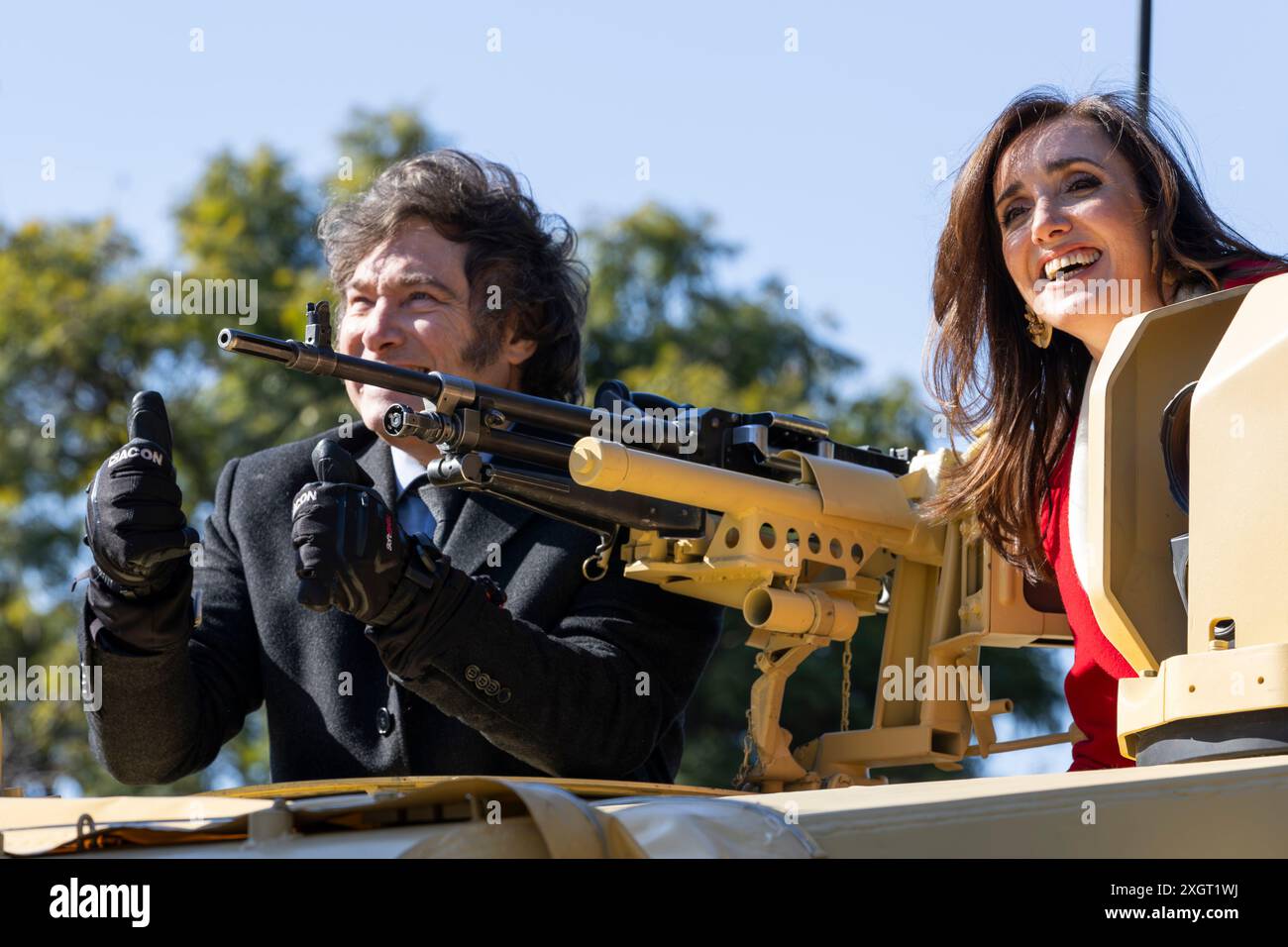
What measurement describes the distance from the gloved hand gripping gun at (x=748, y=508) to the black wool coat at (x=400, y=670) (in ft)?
0.55

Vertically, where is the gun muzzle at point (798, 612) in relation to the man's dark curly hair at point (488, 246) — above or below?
below

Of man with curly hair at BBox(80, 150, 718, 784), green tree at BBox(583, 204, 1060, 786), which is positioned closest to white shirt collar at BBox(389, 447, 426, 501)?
man with curly hair at BBox(80, 150, 718, 784)

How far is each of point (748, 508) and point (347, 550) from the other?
32.3 inches

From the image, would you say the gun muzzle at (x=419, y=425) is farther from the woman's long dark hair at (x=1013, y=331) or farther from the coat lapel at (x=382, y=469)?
the woman's long dark hair at (x=1013, y=331)

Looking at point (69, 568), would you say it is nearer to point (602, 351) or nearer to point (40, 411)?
point (40, 411)

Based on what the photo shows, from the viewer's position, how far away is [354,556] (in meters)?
3.14

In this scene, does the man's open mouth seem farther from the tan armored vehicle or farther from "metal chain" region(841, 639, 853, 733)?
"metal chain" region(841, 639, 853, 733)

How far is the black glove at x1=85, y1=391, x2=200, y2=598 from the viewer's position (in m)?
3.17

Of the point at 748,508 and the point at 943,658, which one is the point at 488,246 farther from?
the point at 943,658

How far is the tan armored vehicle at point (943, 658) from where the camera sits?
1891mm

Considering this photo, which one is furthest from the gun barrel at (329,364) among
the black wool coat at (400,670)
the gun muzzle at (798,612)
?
the gun muzzle at (798,612)

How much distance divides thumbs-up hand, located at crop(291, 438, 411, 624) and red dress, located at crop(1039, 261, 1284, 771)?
119 centimetres
